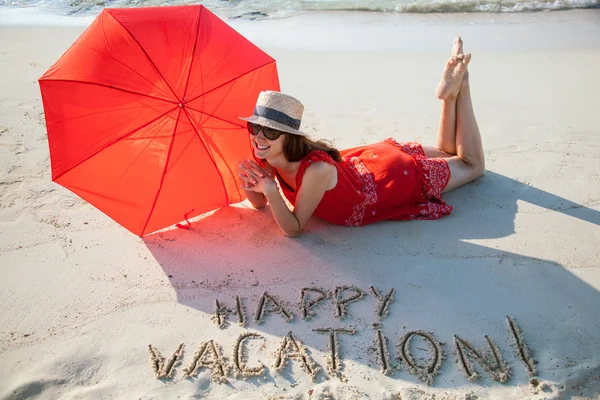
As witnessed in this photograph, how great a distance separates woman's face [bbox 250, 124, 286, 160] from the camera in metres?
3.64

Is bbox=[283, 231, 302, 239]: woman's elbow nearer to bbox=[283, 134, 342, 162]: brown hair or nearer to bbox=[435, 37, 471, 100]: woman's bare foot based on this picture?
bbox=[283, 134, 342, 162]: brown hair

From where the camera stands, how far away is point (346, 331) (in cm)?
333

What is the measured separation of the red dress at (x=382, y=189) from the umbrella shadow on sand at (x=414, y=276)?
10 cm

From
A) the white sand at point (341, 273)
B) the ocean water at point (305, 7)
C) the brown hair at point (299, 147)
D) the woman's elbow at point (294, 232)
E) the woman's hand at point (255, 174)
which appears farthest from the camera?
the ocean water at point (305, 7)

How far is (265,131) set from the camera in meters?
3.60

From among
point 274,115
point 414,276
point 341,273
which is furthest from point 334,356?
point 274,115

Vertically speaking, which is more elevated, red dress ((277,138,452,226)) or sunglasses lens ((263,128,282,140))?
sunglasses lens ((263,128,282,140))

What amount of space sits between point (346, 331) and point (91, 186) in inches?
67.3

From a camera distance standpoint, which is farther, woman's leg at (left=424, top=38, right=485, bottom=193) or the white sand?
woman's leg at (left=424, top=38, right=485, bottom=193)

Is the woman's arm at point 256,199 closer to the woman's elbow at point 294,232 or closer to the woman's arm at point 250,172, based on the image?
the woman's arm at point 250,172

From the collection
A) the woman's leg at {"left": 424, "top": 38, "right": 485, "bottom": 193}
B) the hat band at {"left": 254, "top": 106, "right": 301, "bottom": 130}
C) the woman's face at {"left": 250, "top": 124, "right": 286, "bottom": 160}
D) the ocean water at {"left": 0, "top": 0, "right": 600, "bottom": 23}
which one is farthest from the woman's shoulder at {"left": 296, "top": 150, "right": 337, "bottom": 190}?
the ocean water at {"left": 0, "top": 0, "right": 600, "bottom": 23}

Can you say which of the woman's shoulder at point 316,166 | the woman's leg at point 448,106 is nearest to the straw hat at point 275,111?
the woman's shoulder at point 316,166

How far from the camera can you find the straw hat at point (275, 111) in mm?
3512

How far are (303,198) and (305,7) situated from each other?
598 cm
